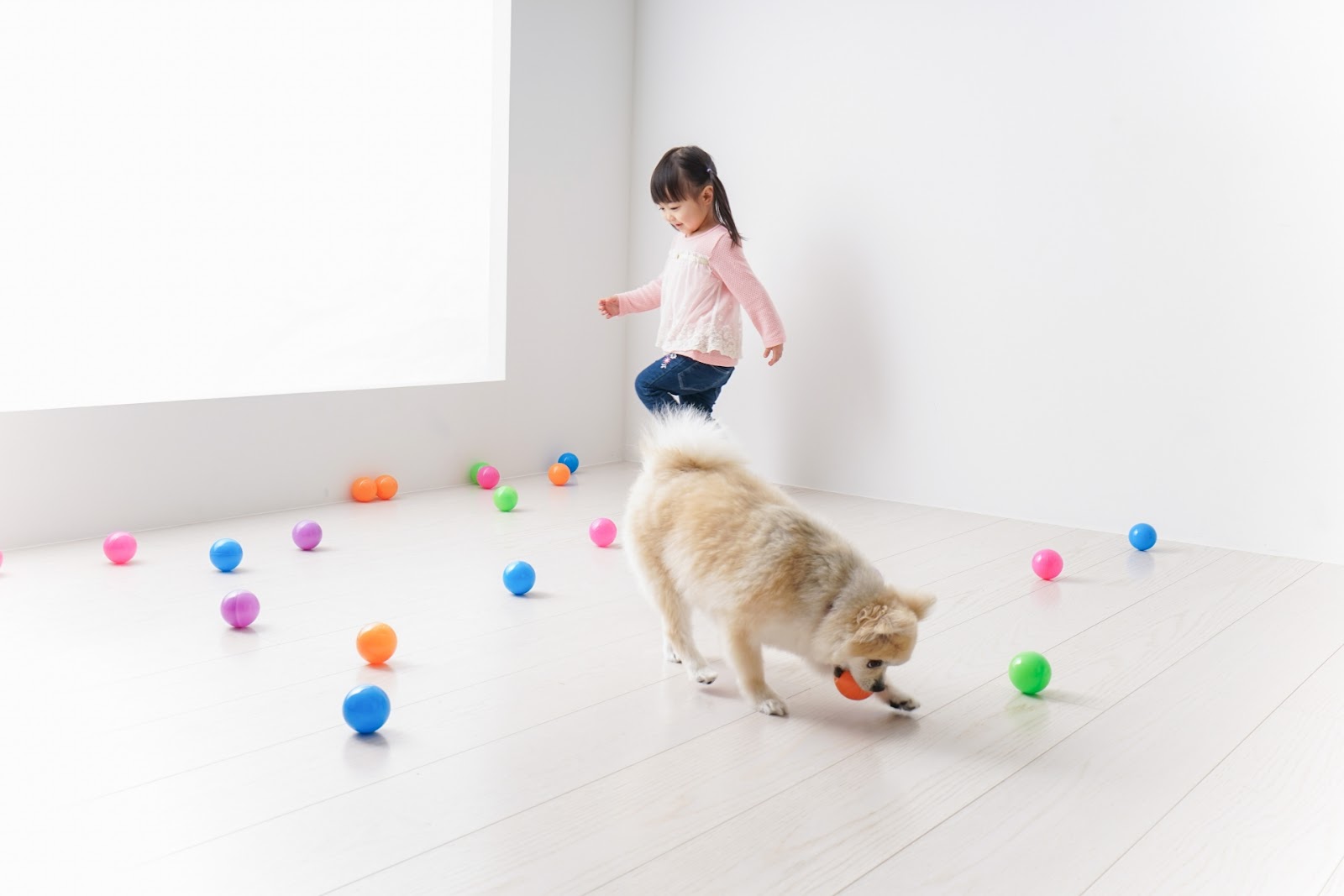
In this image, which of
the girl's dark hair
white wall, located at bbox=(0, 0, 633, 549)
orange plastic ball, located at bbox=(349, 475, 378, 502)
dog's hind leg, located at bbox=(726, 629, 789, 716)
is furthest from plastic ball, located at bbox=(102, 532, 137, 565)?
the girl's dark hair

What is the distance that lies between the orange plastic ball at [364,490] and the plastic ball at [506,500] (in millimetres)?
522

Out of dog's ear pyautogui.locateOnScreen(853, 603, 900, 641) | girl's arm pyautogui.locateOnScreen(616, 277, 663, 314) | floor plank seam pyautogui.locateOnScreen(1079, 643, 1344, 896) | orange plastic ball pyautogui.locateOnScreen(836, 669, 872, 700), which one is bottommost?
floor plank seam pyautogui.locateOnScreen(1079, 643, 1344, 896)

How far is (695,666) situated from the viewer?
2646 mm

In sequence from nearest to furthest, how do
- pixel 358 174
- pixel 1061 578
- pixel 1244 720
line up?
pixel 1244 720 → pixel 1061 578 → pixel 358 174

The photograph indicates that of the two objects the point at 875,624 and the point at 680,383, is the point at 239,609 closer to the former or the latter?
the point at 875,624

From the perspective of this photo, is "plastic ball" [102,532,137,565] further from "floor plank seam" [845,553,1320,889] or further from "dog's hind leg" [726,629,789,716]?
"floor plank seam" [845,553,1320,889]

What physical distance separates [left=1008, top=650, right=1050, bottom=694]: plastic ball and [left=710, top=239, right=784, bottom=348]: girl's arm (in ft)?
7.35

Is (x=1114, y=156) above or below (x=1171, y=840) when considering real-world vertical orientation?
above

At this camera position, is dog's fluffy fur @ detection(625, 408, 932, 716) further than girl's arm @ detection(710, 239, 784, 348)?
No

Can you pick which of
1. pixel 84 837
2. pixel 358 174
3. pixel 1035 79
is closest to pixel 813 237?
pixel 1035 79

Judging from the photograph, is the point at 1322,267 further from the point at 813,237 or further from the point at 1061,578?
the point at 813,237

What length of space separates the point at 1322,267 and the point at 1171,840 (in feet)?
8.70

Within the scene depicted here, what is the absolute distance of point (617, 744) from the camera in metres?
2.27

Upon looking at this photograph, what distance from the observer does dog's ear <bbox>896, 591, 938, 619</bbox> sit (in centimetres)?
238
